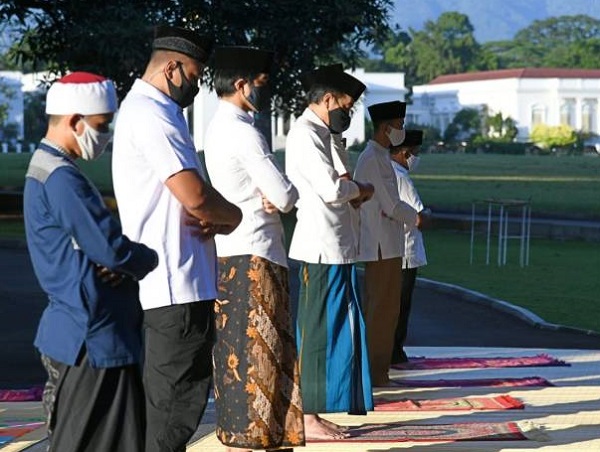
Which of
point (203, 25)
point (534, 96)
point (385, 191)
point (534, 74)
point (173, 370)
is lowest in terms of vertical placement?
point (534, 96)

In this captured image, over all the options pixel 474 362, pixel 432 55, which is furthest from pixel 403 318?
pixel 432 55

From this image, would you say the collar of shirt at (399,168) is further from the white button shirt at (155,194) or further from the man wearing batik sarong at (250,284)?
the white button shirt at (155,194)

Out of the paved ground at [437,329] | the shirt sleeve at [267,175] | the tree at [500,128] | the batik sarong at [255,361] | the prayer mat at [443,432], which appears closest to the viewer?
the shirt sleeve at [267,175]

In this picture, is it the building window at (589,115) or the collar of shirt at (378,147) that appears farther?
the building window at (589,115)

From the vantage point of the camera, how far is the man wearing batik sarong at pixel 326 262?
812 centimetres

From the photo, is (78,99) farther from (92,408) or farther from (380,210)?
(380,210)

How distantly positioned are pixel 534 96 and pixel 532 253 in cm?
10360

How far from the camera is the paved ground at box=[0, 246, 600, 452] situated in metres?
12.5

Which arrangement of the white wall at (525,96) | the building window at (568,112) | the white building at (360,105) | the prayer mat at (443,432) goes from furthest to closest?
the building window at (568,112)
the white wall at (525,96)
the white building at (360,105)
the prayer mat at (443,432)

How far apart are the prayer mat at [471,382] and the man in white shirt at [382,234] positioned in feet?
0.70

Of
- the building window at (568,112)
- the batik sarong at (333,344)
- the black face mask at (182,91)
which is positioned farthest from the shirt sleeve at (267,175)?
the building window at (568,112)

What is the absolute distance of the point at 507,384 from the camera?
33.2ft

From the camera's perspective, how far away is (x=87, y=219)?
5.20 meters

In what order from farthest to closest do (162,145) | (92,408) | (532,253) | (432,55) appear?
(432,55) → (532,253) → (162,145) → (92,408)
